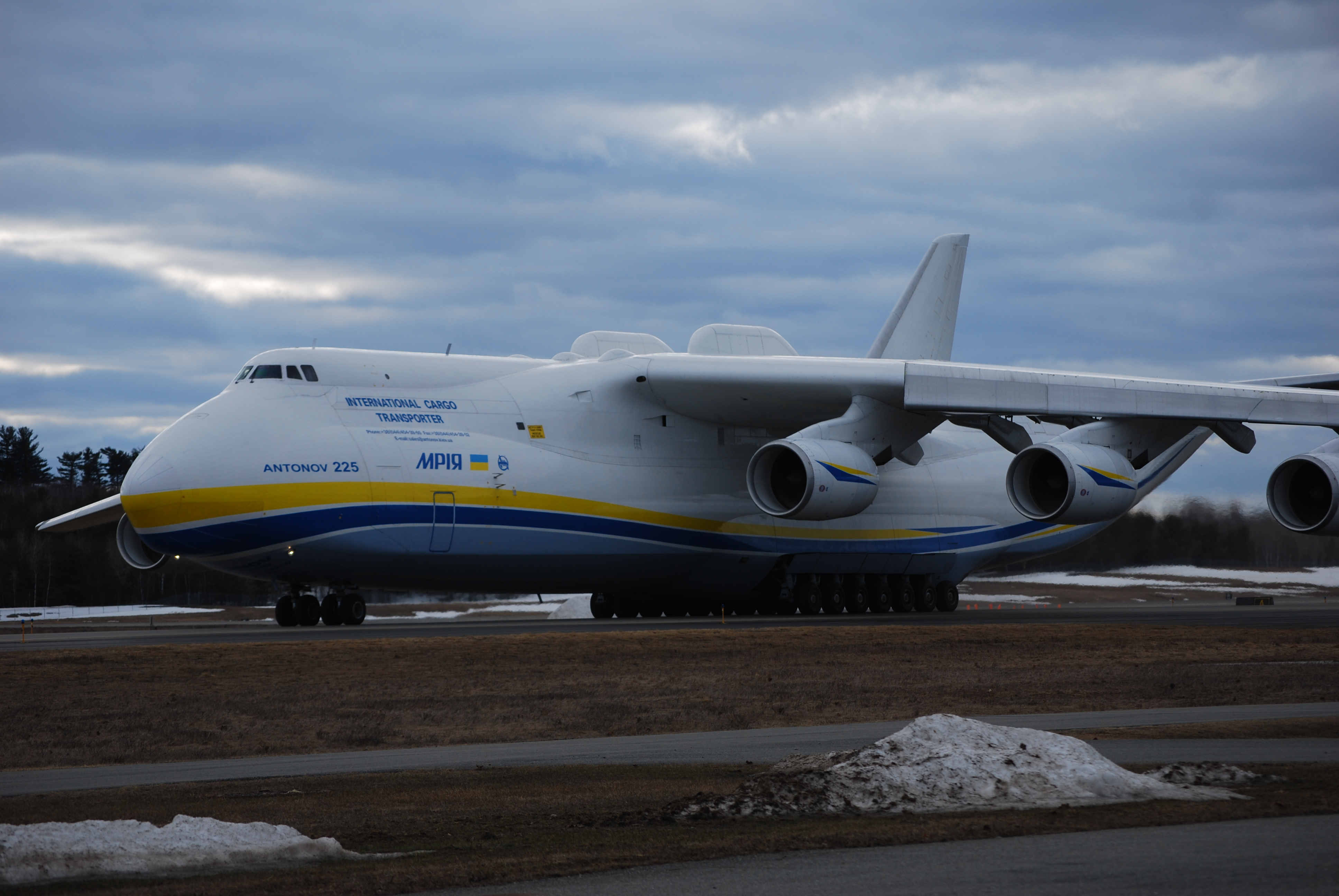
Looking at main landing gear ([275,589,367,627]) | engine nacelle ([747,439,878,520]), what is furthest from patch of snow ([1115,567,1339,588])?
main landing gear ([275,589,367,627])

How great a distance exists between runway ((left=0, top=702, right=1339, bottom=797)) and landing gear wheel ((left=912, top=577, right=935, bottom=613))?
20195mm

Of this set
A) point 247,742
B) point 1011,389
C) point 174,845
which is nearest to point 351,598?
point 1011,389

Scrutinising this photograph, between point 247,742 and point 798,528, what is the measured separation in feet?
62.3

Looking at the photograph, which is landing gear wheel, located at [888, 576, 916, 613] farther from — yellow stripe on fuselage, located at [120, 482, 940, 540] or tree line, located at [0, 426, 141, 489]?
tree line, located at [0, 426, 141, 489]

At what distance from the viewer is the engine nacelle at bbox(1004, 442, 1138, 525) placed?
24.6 meters

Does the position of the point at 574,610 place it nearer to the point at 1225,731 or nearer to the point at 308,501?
the point at 308,501

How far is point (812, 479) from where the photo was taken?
956 inches

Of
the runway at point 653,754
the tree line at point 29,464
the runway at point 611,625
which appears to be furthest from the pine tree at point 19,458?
the runway at point 653,754

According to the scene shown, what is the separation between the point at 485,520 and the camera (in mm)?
24656

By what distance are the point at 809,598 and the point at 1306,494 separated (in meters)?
9.85

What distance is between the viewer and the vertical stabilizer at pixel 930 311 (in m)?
32.8

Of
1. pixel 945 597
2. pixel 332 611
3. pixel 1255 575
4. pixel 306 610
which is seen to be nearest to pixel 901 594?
pixel 945 597

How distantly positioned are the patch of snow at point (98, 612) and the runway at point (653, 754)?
102 ft

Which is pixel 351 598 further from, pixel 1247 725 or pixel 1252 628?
pixel 1247 725
